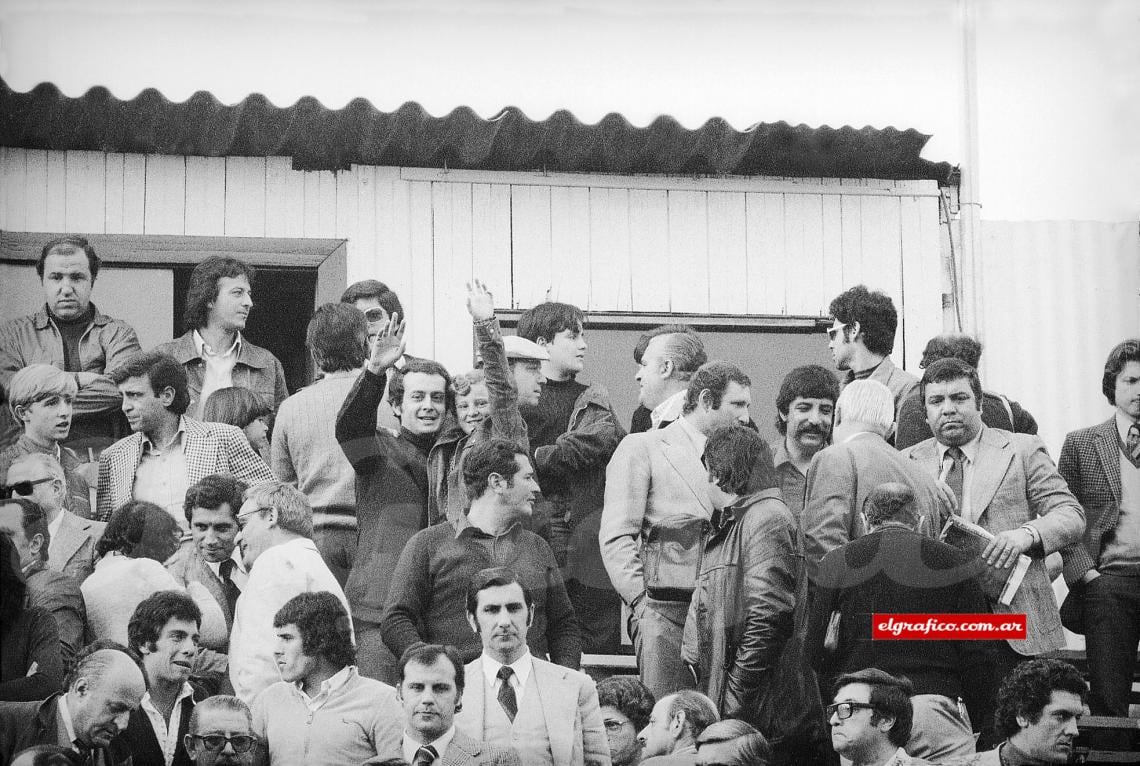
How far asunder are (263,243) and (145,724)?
8.41ft

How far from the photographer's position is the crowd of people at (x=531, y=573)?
6.59m

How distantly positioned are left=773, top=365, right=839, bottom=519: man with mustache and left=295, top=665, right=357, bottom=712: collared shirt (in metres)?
2.12

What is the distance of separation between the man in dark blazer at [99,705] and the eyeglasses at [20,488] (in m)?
0.86

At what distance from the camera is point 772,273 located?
8.23 m

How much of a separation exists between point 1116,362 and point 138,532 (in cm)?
483

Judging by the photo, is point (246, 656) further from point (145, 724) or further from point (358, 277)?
point (358, 277)

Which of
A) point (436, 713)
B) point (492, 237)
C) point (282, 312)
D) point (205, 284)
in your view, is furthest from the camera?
point (492, 237)

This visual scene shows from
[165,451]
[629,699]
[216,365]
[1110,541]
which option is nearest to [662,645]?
[629,699]

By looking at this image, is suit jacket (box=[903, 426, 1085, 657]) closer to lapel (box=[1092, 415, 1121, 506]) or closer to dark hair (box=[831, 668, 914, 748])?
lapel (box=[1092, 415, 1121, 506])

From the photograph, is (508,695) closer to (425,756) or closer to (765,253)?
(425,756)

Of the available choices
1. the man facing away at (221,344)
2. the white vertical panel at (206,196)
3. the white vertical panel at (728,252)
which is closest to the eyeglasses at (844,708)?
the white vertical panel at (728,252)

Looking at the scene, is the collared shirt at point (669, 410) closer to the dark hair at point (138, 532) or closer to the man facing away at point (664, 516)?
the man facing away at point (664, 516)

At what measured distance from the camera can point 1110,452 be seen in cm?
754

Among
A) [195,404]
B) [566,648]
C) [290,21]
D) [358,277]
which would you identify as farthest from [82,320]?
[566,648]
